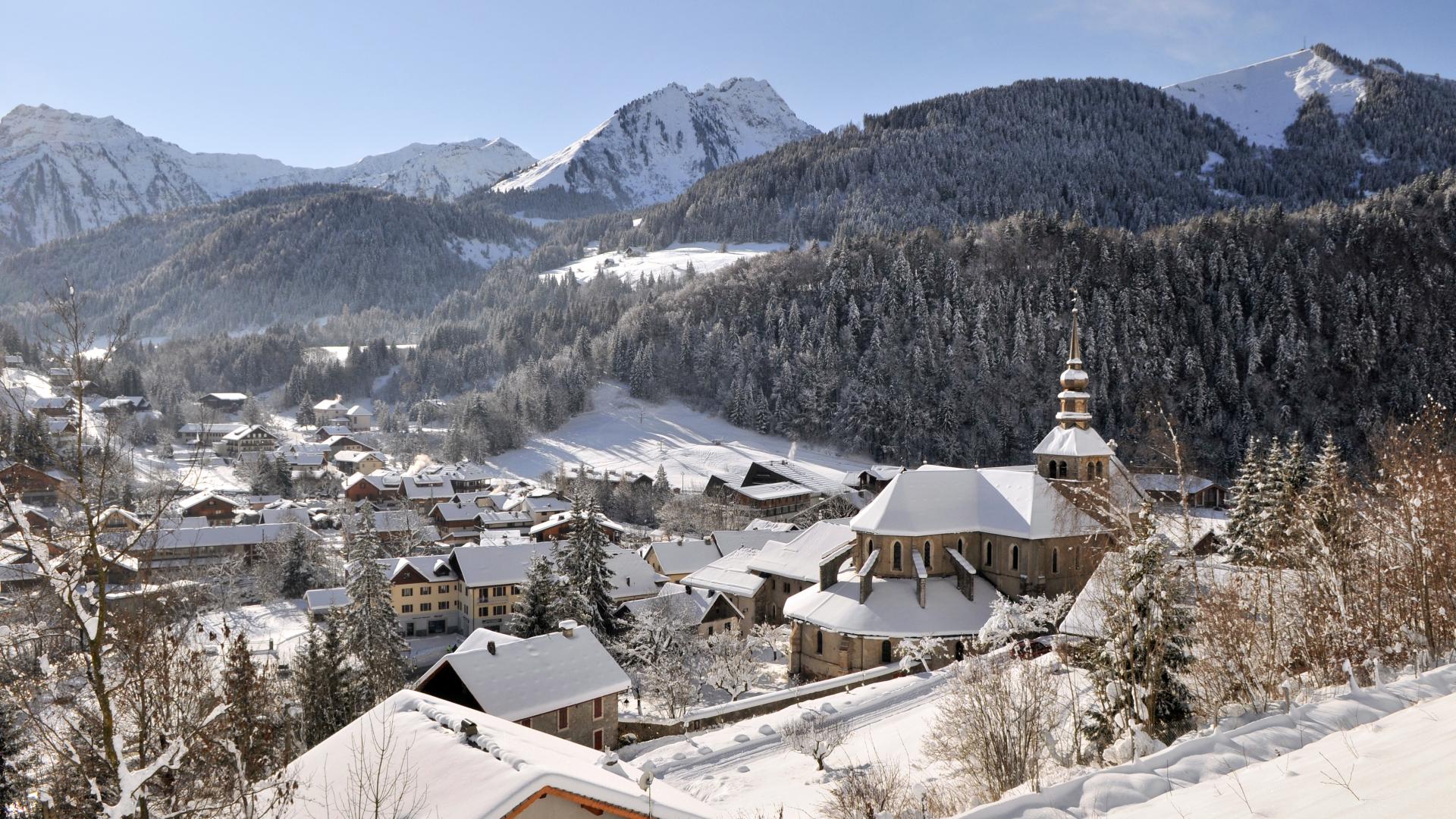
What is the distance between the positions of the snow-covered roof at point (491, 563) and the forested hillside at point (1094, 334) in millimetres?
57423

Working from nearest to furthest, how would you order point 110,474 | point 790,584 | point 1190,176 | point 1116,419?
point 110,474 < point 790,584 < point 1116,419 < point 1190,176

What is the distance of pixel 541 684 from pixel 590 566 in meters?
11.3

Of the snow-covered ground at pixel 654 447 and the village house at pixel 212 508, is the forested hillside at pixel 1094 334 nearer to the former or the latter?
the snow-covered ground at pixel 654 447

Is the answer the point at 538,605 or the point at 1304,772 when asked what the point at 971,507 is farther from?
the point at 1304,772

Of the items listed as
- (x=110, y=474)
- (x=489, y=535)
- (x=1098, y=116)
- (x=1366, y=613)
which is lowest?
(x=489, y=535)

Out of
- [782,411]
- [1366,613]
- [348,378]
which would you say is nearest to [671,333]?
[782,411]

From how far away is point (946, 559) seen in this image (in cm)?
3725

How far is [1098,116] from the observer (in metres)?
198

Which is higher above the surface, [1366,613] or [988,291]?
[988,291]

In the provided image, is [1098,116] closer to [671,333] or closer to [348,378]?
[671,333]

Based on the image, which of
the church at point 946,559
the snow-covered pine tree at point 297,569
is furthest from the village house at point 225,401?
the church at point 946,559

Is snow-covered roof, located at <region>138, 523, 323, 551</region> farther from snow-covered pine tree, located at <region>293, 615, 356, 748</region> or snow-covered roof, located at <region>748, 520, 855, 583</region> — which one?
snow-covered roof, located at <region>748, 520, 855, 583</region>

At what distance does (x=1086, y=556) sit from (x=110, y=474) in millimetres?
36430

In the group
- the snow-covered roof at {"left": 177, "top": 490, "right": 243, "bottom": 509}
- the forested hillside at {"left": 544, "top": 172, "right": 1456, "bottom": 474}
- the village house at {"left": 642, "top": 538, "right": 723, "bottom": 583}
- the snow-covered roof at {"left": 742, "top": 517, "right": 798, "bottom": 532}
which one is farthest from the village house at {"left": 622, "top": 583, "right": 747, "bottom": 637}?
the forested hillside at {"left": 544, "top": 172, "right": 1456, "bottom": 474}
